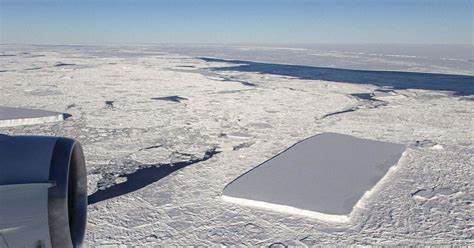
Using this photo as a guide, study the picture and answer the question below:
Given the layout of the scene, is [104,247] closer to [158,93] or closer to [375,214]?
[375,214]

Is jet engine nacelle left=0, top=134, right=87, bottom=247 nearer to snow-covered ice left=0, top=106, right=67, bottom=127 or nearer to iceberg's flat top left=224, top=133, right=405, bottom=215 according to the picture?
iceberg's flat top left=224, top=133, right=405, bottom=215

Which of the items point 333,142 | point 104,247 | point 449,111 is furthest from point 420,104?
point 104,247

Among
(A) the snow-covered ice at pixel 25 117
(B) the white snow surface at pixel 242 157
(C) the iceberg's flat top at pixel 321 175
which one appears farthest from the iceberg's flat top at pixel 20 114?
(C) the iceberg's flat top at pixel 321 175

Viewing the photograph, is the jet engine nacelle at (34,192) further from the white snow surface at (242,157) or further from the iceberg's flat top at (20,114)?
the iceberg's flat top at (20,114)

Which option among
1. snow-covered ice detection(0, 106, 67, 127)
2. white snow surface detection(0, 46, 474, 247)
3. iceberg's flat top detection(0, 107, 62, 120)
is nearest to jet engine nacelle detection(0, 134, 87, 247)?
white snow surface detection(0, 46, 474, 247)

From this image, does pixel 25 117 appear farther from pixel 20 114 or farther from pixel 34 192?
pixel 34 192
